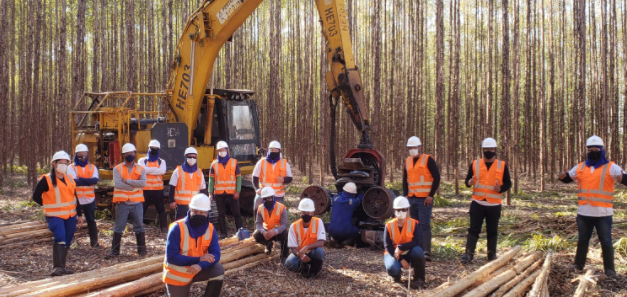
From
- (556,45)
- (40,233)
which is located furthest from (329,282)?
(556,45)

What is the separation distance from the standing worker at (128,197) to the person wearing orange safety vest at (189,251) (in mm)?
2773

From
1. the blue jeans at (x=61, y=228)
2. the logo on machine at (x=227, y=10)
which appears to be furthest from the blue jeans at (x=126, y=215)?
the logo on machine at (x=227, y=10)

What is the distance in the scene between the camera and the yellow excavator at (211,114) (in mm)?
8820

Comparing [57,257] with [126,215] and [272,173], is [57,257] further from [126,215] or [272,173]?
[272,173]

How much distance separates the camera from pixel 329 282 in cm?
621

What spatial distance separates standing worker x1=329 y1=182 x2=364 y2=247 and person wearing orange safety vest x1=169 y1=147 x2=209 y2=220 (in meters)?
2.17

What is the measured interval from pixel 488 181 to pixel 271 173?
3.37 meters

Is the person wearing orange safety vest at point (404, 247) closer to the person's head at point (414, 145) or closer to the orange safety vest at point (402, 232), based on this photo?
the orange safety vest at point (402, 232)

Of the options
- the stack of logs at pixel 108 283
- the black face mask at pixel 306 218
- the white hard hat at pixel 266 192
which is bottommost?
the stack of logs at pixel 108 283

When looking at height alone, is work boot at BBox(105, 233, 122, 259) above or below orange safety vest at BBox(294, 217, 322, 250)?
below

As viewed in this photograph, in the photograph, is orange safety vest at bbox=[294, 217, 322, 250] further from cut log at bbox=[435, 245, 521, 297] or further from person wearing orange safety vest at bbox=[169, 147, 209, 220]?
person wearing orange safety vest at bbox=[169, 147, 209, 220]

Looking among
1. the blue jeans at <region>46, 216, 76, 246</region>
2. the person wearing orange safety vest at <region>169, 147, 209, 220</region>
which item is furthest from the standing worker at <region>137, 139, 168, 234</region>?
the blue jeans at <region>46, 216, 76, 246</region>

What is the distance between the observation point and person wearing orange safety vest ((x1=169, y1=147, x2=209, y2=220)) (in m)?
7.81

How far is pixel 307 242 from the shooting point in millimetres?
6352
